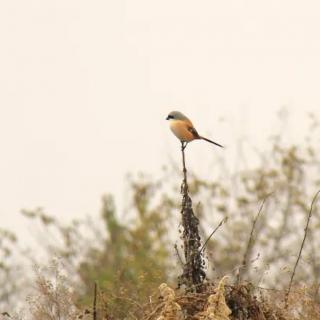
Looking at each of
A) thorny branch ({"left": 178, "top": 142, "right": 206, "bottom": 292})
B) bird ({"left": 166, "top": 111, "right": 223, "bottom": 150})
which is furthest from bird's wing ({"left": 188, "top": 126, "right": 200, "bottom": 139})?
thorny branch ({"left": 178, "top": 142, "right": 206, "bottom": 292})

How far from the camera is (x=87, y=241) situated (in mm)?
18766

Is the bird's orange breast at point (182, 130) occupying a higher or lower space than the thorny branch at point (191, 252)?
higher

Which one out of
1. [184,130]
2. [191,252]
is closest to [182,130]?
[184,130]

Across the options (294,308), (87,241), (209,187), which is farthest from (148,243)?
(294,308)

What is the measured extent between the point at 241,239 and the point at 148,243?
3977 mm

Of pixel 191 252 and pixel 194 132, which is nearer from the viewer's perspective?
pixel 191 252

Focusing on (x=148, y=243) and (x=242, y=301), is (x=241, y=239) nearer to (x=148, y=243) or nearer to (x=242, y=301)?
(x=148, y=243)

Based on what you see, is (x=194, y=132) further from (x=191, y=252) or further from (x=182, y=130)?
(x=191, y=252)

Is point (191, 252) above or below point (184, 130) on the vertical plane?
below

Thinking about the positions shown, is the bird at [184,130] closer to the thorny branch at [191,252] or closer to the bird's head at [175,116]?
the bird's head at [175,116]

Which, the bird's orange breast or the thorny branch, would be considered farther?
the bird's orange breast

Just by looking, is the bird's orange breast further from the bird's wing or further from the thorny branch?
the thorny branch

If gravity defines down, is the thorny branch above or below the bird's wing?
below

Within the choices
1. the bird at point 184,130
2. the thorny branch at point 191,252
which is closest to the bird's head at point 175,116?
the bird at point 184,130
